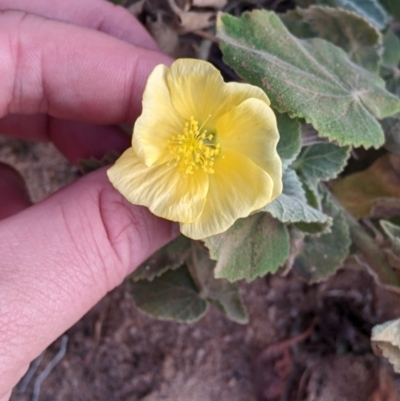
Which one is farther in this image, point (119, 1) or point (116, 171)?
point (119, 1)

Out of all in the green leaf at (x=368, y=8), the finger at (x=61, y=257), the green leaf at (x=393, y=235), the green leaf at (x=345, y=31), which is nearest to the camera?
the finger at (x=61, y=257)

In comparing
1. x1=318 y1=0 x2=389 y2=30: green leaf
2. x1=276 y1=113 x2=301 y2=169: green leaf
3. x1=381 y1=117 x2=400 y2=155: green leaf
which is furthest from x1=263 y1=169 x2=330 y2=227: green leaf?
x1=318 y1=0 x2=389 y2=30: green leaf

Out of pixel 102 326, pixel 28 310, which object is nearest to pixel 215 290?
pixel 102 326

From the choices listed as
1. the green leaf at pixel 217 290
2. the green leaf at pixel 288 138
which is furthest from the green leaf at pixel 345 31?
the green leaf at pixel 217 290

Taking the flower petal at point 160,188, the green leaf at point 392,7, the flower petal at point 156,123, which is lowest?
the flower petal at point 160,188

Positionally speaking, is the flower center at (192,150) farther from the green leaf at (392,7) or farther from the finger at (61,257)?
the green leaf at (392,7)

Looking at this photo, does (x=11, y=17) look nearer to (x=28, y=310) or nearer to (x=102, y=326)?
(x=28, y=310)
